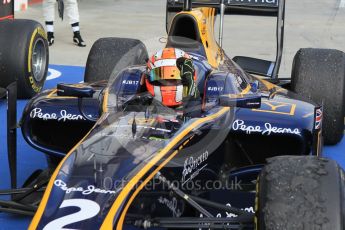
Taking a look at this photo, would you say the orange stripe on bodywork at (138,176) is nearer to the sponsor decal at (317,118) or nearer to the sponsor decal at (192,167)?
the sponsor decal at (192,167)

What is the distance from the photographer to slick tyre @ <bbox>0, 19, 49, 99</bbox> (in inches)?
248

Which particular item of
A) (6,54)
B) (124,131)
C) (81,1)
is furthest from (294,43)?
(124,131)

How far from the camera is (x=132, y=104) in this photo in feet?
12.1

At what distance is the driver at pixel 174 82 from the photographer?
3615 millimetres

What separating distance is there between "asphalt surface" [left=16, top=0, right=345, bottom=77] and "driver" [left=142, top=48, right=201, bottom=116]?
4.60m

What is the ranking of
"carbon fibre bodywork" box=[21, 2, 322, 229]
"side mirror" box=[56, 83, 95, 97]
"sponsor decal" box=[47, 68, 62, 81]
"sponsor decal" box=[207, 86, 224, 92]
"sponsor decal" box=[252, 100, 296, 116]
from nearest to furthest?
"carbon fibre bodywork" box=[21, 2, 322, 229] < "side mirror" box=[56, 83, 95, 97] < "sponsor decal" box=[207, 86, 224, 92] < "sponsor decal" box=[252, 100, 296, 116] < "sponsor decal" box=[47, 68, 62, 81]

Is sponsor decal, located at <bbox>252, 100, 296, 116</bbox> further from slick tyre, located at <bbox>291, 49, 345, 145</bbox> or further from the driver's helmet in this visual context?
slick tyre, located at <bbox>291, 49, 345, 145</bbox>

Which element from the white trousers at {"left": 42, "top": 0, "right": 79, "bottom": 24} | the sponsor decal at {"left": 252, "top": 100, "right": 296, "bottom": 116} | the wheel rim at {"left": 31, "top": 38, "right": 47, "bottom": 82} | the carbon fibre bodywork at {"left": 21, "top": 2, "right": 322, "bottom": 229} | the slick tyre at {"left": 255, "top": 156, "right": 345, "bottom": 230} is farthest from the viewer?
the white trousers at {"left": 42, "top": 0, "right": 79, "bottom": 24}

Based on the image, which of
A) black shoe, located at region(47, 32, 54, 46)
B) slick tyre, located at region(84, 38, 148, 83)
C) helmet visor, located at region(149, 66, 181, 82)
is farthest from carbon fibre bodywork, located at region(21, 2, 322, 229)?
black shoe, located at region(47, 32, 54, 46)

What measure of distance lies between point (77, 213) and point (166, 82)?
3.88 ft

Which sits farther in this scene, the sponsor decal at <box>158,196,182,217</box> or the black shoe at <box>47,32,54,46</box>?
the black shoe at <box>47,32,54,46</box>

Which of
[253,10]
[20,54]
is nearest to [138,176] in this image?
[253,10]

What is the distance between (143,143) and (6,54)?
360 centimetres

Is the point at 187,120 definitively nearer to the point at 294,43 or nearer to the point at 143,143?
the point at 143,143
